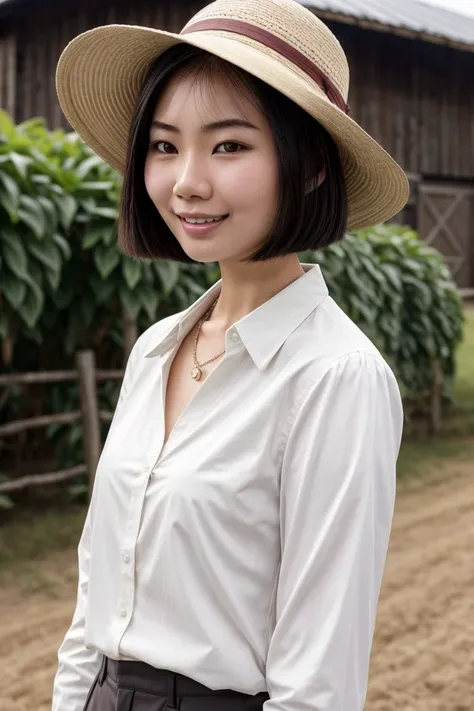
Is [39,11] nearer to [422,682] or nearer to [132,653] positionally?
[422,682]

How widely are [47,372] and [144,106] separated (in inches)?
132

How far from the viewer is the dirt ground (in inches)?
118

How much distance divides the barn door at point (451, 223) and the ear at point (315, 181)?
11.0 meters

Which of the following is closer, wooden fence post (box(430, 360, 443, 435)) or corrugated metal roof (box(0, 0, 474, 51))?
wooden fence post (box(430, 360, 443, 435))

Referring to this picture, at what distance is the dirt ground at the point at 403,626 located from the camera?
9.81ft

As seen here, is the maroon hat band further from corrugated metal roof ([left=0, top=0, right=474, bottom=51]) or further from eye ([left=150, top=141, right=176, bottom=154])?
corrugated metal roof ([left=0, top=0, right=474, bottom=51])

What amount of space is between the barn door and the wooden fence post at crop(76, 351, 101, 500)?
829 cm

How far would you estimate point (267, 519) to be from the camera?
1.10 m

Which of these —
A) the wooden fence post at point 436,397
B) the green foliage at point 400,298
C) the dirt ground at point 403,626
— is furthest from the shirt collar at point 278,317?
the wooden fence post at point 436,397

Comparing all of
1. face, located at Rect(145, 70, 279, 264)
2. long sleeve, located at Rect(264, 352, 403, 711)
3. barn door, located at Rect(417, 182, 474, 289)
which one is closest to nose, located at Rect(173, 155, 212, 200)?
face, located at Rect(145, 70, 279, 264)

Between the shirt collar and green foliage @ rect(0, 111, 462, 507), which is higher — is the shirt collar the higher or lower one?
the higher one

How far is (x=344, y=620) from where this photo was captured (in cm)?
103

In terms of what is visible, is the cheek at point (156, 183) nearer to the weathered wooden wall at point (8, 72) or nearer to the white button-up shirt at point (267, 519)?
the white button-up shirt at point (267, 519)

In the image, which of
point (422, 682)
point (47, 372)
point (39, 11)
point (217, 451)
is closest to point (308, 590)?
point (217, 451)
